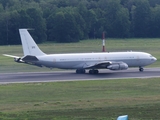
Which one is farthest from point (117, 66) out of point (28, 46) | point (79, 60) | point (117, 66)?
point (28, 46)

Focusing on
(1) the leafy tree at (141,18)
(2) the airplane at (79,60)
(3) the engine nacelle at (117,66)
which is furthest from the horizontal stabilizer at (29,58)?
(1) the leafy tree at (141,18)

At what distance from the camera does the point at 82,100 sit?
37250mm

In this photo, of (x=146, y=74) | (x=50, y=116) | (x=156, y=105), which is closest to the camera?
(x=50, y=116)

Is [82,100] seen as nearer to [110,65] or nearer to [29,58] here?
[29,58]

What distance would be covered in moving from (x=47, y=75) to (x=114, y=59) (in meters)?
8.18

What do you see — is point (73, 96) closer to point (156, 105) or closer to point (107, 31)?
point (156, 105)

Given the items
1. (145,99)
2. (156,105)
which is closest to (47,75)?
(145,99)

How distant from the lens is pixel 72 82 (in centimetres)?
4956

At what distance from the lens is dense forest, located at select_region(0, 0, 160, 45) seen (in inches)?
5094

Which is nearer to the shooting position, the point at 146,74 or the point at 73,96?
the point at 73,96

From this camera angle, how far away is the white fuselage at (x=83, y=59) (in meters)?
57.4

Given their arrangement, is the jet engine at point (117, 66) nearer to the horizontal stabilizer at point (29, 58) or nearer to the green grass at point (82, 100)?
the green grass at point (82, 100)

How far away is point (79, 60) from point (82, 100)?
21632 millimetres

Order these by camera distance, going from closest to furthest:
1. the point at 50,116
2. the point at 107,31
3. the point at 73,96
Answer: the point at 50,116, the point at 73,96, the point at 107,31
